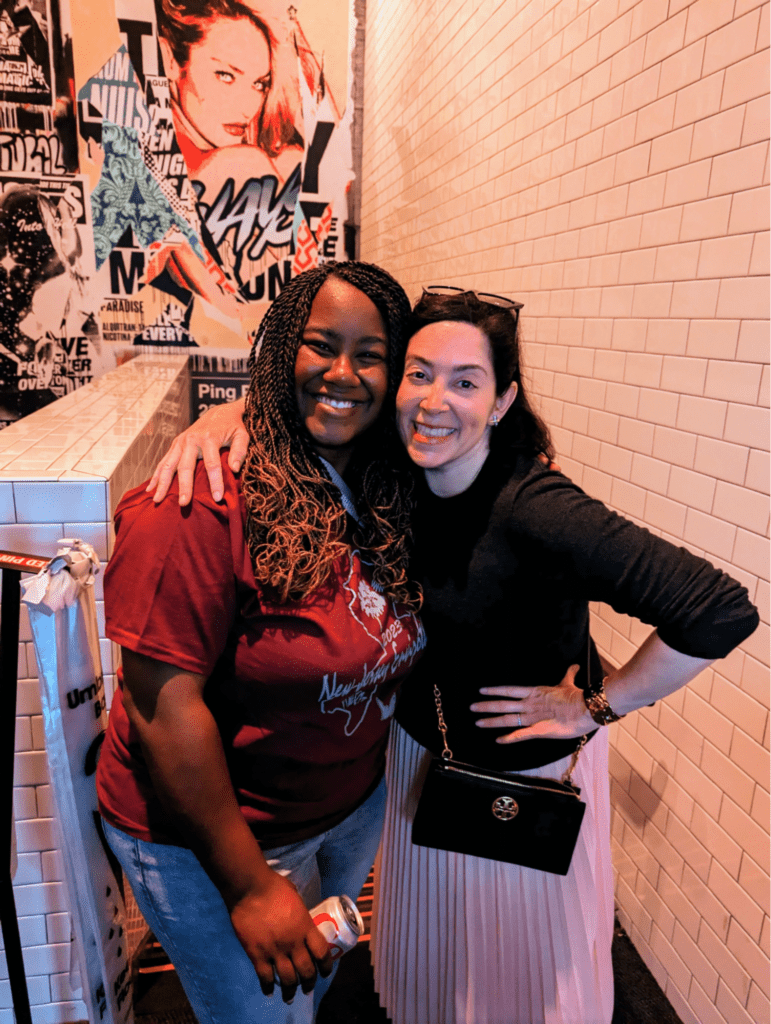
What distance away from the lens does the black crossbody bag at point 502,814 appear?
1320mm

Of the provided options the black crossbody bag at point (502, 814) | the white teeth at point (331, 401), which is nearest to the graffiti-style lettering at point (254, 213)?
the white teeth at point (331, 401)

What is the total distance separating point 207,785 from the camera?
0.98 m

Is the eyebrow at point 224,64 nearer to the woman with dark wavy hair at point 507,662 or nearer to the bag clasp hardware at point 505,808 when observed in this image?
the woman with dark wavy hair at point 507,662

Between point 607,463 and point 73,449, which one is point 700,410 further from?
point 73,449

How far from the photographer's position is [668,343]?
5.78 ft

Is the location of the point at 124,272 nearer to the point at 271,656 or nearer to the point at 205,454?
the point at 205,454

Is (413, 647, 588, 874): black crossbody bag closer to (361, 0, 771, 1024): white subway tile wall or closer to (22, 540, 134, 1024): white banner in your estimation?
(361, 0, 771, 1024): white subway tile wall

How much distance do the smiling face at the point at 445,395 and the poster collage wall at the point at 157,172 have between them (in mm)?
3964

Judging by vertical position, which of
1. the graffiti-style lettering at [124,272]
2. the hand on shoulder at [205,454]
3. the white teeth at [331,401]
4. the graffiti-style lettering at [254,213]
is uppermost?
the graffiti-style lettering at [254,213]

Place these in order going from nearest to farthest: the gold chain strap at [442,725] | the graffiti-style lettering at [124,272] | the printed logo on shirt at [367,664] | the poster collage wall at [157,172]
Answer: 1. the printed logo on shirt at [367,664]
2. the gold chain strap at [442,725]
3. the poster collage wall at [157,172]
4. the graffiti-style lettering at [124,272]

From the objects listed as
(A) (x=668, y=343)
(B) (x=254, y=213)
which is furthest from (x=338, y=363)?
(B) (x=254, y=213)

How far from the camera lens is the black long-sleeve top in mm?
1145

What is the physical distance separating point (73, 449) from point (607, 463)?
4.83 feet

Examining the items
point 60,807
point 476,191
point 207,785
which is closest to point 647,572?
point 207,785
